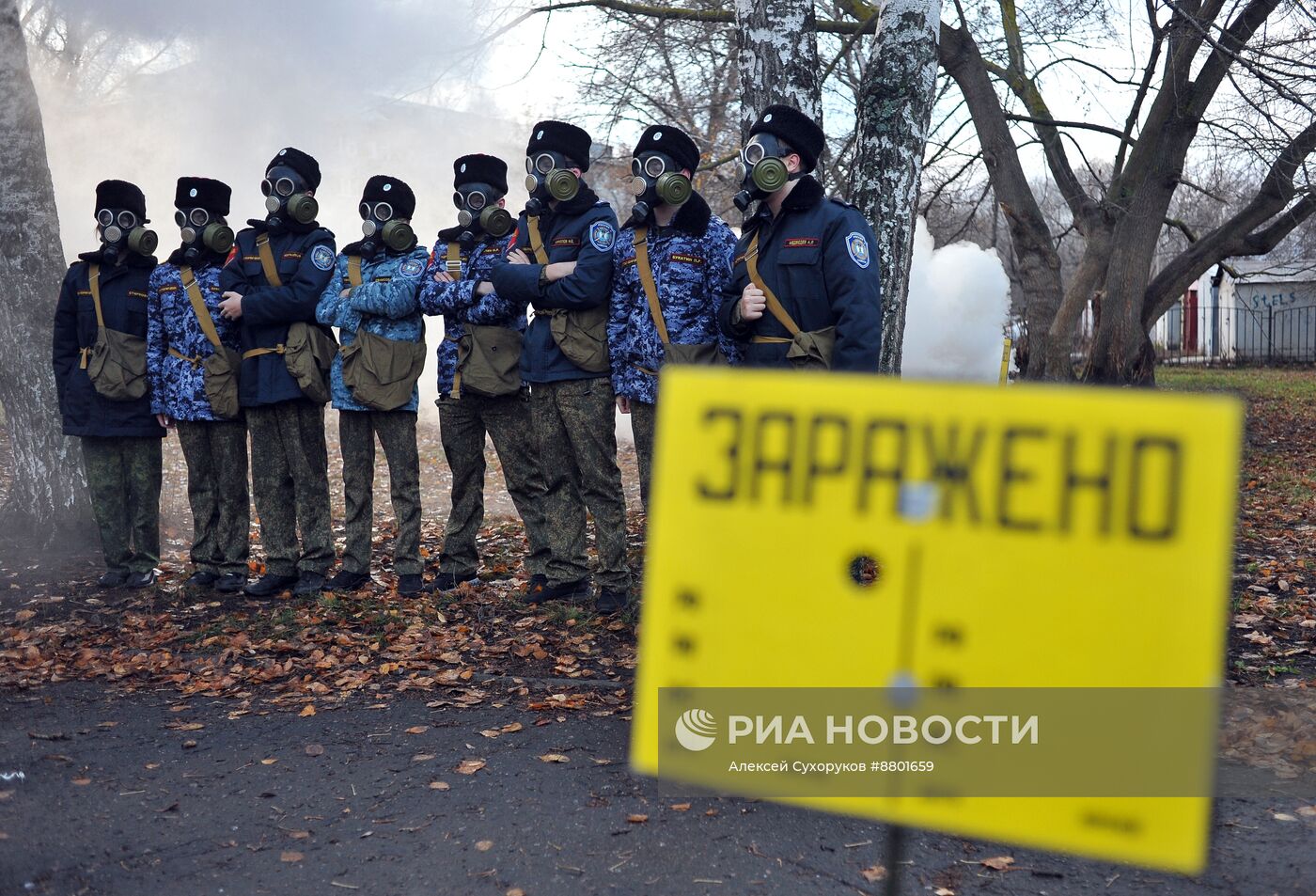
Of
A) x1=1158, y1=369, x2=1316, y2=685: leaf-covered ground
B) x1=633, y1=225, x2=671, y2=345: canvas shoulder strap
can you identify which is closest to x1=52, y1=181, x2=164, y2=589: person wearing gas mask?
x1=633, y1=225, x2=671, y2=345: canvas shoulder strap

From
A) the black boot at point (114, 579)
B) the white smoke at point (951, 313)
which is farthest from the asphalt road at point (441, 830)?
the white smoke at point (951, 313)

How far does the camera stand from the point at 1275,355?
110 ft

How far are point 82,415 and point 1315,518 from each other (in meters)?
8.80

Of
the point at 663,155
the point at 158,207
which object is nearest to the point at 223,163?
the point at 158,207

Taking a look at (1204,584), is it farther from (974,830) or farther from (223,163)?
(223,163)

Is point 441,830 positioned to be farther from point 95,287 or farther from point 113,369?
point 95,287

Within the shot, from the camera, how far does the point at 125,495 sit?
283 inches

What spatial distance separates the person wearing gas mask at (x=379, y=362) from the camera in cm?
634

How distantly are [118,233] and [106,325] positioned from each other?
545 mm

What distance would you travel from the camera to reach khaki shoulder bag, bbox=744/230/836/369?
15.9 ft

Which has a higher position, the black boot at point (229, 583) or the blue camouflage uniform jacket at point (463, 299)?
the blue camouflage uniform jacket at point (463, 299)

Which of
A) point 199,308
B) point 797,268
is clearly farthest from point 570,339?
point 199,308

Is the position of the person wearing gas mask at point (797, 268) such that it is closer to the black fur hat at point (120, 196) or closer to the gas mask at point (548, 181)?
the gas mask at point (548, 181)

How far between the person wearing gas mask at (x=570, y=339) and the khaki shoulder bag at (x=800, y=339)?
3.51ft
